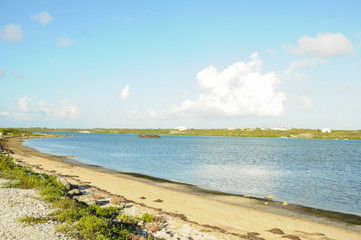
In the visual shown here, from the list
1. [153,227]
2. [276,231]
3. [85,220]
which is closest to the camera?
[85,220]

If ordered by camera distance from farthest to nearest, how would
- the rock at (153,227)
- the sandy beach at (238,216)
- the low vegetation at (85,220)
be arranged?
the sandy beach at (238,216)
the rock at (153,227)
the low vegetation at (85,220)

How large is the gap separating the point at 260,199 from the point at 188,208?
29.2 ft

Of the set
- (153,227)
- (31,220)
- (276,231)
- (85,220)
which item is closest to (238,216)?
(276,231)

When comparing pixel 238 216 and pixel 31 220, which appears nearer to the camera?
pixel 31 220

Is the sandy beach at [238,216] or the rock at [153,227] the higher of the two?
the rock at [153,227]

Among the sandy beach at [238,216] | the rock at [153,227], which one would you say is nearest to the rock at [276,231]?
the sandy beach at [238,216]

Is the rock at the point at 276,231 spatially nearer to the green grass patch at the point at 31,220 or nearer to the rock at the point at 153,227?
the rock at the point at 153,227

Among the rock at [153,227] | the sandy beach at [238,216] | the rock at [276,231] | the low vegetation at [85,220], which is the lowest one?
the sandy beach at [238,216]

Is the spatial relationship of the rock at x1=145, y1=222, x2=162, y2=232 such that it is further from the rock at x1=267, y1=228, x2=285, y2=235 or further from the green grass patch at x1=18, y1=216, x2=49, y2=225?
the rock at x1=267, y1=228, x2=285, y2=235

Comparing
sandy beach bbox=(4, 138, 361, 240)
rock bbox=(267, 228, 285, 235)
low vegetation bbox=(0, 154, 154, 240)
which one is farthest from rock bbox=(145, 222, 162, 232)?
rock bbox=(267, 228, 285, 235)

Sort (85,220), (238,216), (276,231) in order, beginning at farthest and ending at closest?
(238,216)
(276,231)
(85,220)

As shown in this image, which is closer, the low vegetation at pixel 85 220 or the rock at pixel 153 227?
the low vegetation at pixel 85 220

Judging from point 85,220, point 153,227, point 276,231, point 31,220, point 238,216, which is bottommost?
point 238,216

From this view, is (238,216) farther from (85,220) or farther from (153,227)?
(85,220)
